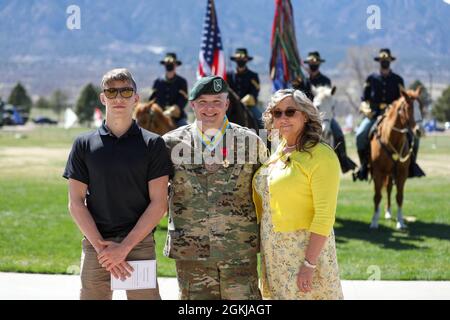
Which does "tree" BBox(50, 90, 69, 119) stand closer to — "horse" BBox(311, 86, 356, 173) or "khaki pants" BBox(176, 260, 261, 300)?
"horse" BBox(311, 86, 356, 173)

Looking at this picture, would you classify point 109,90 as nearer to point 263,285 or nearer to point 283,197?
point 283,197

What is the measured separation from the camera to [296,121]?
436cm

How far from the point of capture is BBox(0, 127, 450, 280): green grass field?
27.7ft

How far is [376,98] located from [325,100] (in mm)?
1342

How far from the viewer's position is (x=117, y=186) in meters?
4.29

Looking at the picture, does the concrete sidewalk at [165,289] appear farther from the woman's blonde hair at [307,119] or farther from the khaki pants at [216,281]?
the woman's blonde hair at [307,119]

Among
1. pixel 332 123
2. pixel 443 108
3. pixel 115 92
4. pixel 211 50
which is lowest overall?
pixel 332 123

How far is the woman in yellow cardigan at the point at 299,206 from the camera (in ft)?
13.9

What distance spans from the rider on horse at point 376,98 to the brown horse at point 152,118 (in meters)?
3.56

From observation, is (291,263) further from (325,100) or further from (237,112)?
(325,100)

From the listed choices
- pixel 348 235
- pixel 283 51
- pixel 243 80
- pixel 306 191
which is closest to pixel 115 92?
pixel 306 191

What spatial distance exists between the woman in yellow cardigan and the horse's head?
25.6 ft

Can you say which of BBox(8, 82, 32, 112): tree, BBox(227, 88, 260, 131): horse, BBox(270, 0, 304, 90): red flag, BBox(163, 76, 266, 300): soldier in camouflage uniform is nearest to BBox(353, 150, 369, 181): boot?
BBox(270, 0, 304, 90): red flag
